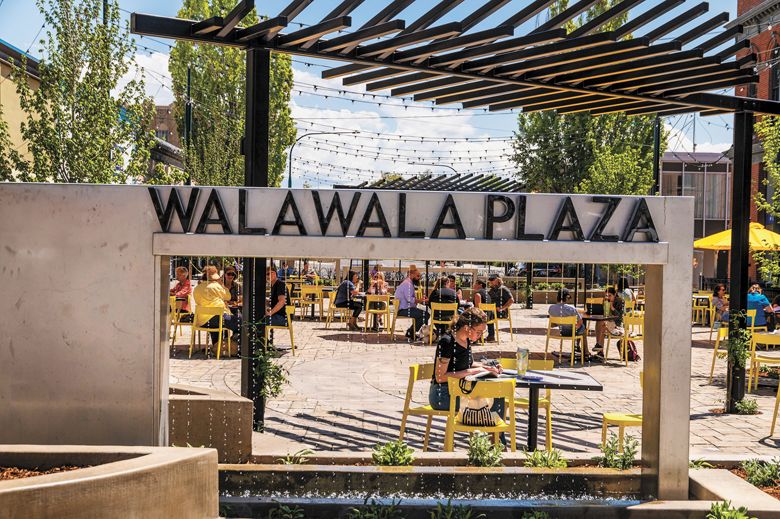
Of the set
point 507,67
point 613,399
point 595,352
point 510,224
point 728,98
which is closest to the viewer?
point 510,224

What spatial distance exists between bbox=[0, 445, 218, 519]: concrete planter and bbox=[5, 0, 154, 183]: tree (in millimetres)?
6829

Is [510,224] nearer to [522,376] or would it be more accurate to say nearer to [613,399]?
[522,376]

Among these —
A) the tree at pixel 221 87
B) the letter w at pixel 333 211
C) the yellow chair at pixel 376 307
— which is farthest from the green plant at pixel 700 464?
the tree at pixel 221 87

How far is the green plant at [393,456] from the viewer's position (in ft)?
19.4

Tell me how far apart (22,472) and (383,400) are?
602cm

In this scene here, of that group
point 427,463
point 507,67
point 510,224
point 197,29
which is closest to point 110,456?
point 427,463

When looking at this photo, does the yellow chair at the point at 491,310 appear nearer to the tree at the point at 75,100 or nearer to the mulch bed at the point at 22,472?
the tree at the point at 75,100

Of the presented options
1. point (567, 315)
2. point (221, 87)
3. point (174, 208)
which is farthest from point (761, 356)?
point (221, 87)

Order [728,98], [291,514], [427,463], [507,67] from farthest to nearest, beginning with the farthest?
[728,98] < [507,67] < [427,463] < [291,514]

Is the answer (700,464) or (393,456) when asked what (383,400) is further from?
(700,464)

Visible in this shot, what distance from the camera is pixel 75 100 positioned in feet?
36.2

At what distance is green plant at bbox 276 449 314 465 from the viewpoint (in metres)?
6.05

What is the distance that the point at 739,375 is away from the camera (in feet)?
32.0

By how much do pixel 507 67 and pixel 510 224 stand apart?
2.62 metres
